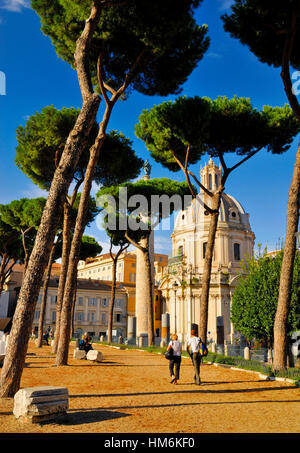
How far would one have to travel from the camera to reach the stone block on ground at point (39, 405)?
185 inches

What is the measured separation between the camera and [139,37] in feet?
38.4

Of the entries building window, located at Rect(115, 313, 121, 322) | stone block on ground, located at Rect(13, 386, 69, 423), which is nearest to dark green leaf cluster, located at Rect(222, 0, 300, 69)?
stone block on ground, located at Rect(13, 386, 69, 423)

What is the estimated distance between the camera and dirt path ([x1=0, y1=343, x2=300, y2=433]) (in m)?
4.80

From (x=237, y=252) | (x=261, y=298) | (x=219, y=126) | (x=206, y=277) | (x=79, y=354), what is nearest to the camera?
(x=79, y=354)

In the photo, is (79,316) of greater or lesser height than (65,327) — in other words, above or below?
above

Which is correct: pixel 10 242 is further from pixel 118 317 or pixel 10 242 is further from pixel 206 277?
pixel 206 277

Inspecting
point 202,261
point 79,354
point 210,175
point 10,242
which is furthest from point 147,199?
point 210,175

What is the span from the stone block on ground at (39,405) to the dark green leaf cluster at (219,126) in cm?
1186

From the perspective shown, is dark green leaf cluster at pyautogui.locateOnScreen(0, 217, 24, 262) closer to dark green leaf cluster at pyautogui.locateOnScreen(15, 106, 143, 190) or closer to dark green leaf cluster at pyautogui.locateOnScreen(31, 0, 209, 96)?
dark green leaf cluster at pyautogui.locateOnScreen(15, 106, 143, 190)

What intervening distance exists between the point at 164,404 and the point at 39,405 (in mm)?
2380

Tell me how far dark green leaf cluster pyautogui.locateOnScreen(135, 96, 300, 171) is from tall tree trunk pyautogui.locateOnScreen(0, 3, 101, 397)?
7.04 meters

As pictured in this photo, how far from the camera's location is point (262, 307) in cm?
1912

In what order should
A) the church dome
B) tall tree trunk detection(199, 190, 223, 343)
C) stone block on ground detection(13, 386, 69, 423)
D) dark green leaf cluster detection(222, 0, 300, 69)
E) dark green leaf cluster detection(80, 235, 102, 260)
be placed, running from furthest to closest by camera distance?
the church dome
dark green leaf cluster detection(80, 235, 102, 260)
tall tree trunk detection(199, 190, 223, 343)
dark green leaf cluster detection(222, 0, 300, 69)
stone block on ground detection(13, 386, 69, 423)
